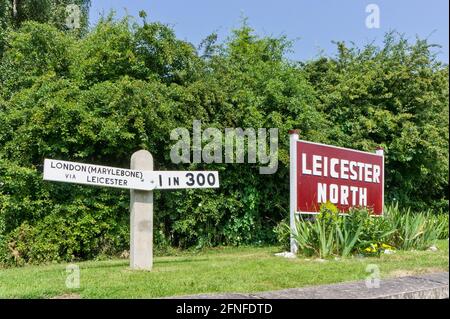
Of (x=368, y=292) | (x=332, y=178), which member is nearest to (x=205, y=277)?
(x=368, y=292)

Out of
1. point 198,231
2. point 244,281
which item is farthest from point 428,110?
point 244,281

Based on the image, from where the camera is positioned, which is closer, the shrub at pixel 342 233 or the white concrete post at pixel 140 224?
the white concrete post at pixel 140 224

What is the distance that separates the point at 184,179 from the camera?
7.41 meters

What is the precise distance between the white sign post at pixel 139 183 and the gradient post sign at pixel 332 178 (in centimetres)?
238

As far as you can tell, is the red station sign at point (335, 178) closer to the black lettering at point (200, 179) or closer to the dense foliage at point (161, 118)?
the dense foliage at point (161, 118)

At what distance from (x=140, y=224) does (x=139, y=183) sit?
0.56 metres

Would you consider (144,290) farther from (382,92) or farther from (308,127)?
(382,92)

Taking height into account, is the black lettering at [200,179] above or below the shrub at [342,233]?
above

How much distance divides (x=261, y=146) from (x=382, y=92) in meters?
4.89

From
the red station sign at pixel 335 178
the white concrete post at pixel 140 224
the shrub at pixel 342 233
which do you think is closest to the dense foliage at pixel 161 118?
the red station sign at pixel 335 178

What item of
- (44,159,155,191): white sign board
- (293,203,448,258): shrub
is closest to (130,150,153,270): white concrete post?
(44,159,155,191): white sign board

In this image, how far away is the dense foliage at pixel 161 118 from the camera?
10211 mm

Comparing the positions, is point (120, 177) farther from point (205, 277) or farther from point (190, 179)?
Result: point (205, 277)

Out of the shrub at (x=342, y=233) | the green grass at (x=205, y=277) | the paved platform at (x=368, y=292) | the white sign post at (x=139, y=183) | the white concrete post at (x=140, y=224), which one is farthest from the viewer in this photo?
the shrub at (x=342, y=233)
